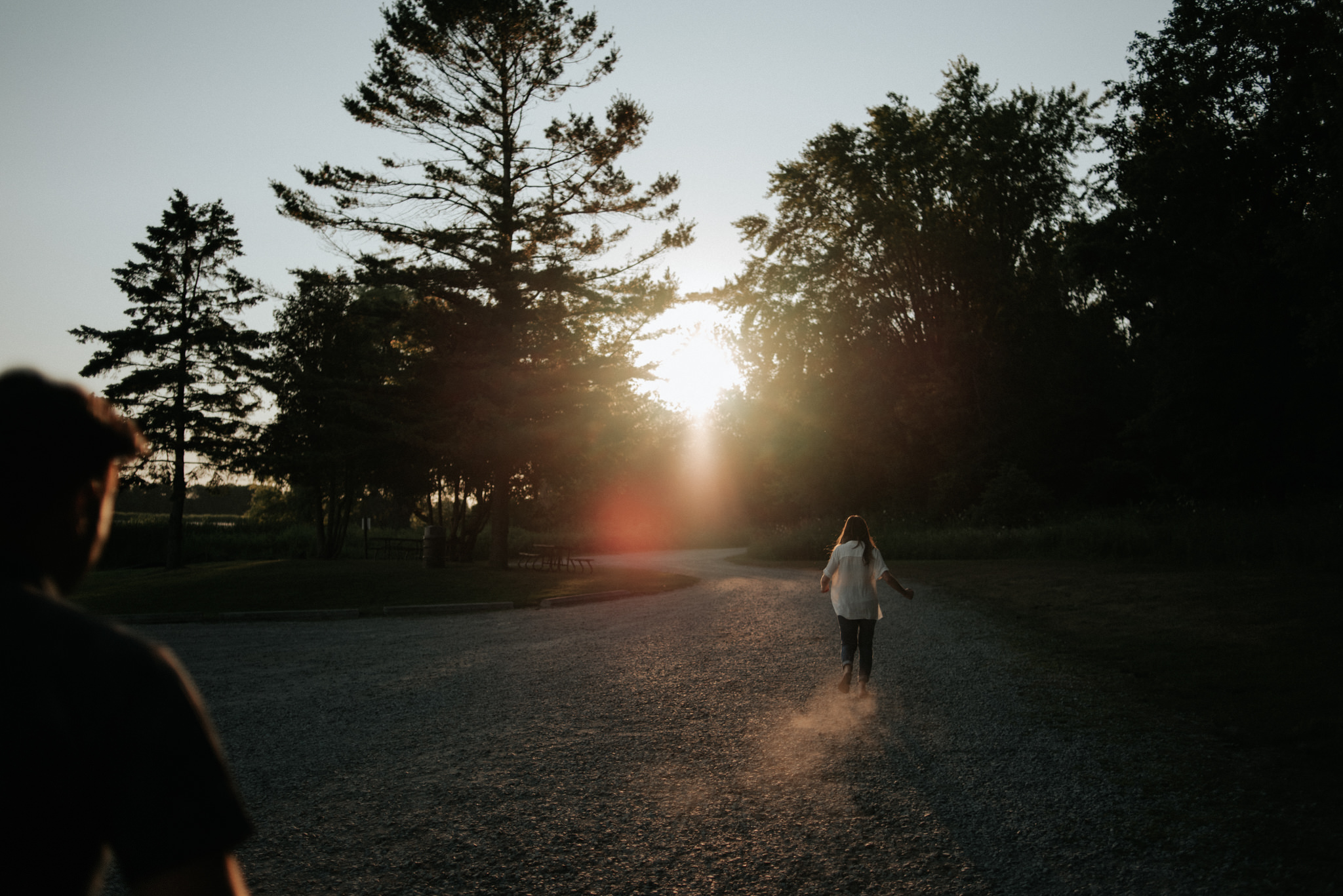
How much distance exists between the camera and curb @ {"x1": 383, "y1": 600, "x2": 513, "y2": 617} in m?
16.8

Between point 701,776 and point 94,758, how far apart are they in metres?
5.12

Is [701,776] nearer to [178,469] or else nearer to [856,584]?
[856,584]

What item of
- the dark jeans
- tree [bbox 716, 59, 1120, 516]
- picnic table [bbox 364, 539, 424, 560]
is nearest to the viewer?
the dark jeans

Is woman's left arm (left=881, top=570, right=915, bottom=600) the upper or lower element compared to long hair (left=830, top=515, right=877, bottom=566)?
lower

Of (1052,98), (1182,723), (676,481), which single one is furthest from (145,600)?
(676,481)

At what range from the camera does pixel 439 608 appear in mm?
17094

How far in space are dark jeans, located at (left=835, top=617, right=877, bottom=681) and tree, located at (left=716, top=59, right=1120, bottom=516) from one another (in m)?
26.7

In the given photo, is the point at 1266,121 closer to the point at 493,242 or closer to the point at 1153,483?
the point at 1153,483

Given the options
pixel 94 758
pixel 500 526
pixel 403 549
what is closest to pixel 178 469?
pixel 403 549

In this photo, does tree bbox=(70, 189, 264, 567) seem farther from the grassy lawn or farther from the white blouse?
the white blouse

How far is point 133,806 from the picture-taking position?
1.27m

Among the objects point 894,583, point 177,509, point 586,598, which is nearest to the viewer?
point 894,583

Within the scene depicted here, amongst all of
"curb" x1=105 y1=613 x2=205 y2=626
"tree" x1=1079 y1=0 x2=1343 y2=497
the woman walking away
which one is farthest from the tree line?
the woman walking away

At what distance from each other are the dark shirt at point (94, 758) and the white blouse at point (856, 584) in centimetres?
778
